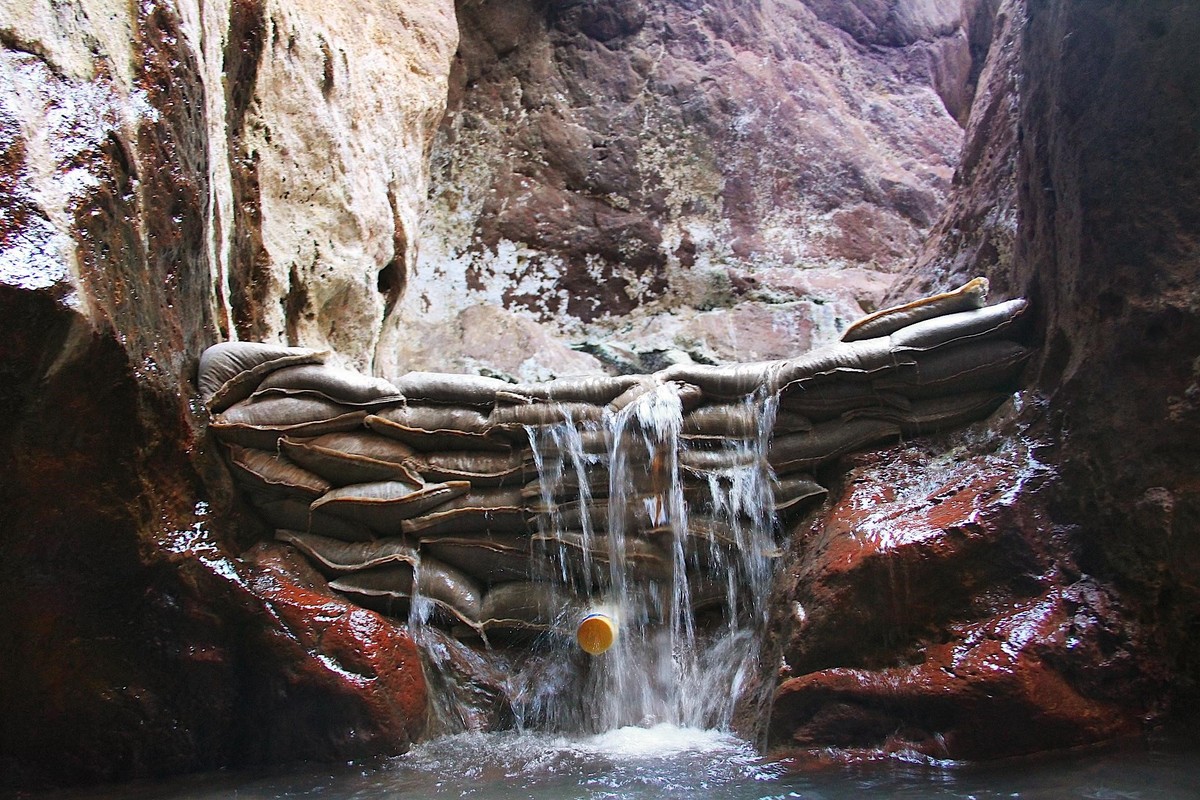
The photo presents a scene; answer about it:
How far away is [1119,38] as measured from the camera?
270 cm

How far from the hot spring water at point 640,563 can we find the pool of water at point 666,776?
19cm

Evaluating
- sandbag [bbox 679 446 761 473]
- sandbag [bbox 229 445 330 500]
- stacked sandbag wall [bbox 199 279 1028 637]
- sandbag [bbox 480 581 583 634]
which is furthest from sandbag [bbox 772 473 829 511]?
sandbag [bbox 229 445 330 500]

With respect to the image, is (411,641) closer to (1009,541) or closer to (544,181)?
(1009,541)

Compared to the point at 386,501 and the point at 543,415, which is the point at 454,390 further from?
the point at 386,501

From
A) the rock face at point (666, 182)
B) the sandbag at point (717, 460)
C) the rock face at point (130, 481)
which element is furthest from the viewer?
the rock face at point (666, 182)

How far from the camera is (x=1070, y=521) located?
2.74 metres

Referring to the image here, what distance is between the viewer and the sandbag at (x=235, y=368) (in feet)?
10.4

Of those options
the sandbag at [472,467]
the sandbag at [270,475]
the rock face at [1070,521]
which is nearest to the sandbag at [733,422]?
the rock face at [1070,521]

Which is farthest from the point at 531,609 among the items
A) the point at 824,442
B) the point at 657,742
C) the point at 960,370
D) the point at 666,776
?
the point at 960,370

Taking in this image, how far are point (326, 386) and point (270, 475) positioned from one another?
0.38 meters

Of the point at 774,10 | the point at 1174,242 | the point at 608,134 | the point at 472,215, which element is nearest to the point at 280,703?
the point at 1174,242

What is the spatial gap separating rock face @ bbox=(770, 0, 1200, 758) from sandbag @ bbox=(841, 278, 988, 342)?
0.86 feet

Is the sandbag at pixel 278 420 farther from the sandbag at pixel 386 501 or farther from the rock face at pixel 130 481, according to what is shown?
the sandbag at pixel 386 501

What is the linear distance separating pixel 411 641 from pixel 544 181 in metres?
4.65
